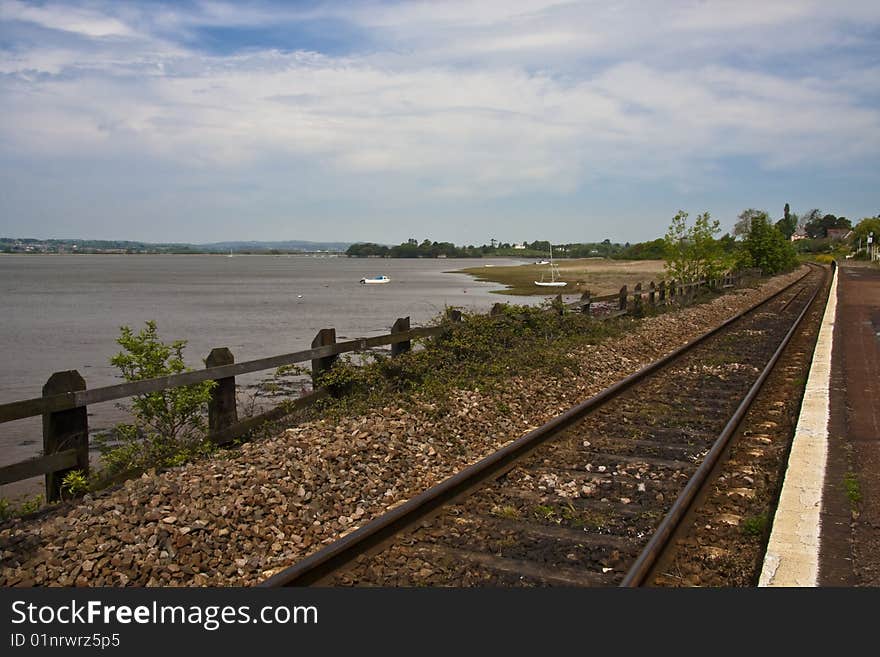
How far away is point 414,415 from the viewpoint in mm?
8930

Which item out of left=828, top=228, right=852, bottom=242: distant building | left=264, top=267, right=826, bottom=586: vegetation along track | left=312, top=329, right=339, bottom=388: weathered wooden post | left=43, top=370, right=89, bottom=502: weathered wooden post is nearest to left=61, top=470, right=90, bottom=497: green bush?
left=43, top=370, right=89, bottom=502: weathered wooden post

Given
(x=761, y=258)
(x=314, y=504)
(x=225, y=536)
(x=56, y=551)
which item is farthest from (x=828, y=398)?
(x=761, y=258)

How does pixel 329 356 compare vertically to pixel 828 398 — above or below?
above

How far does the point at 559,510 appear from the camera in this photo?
604 centimetres

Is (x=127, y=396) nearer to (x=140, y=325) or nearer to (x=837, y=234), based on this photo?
(x=140, y=325)

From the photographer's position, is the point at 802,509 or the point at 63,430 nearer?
the point at 802,509

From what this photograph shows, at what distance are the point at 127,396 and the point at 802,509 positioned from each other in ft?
19.5

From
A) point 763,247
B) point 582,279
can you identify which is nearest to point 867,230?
point 582,279

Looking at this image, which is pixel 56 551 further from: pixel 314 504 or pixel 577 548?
pixel 577 548

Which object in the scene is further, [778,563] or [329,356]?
[329,356]

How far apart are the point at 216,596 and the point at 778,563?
11.4 ft

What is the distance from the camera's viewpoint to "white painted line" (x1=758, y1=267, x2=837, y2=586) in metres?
4.79

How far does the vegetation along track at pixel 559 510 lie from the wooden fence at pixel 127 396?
8.38 feet

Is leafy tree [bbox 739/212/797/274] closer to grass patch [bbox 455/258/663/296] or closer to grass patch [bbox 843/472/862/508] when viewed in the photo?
grass patch [bbox 455/258/663/296]
